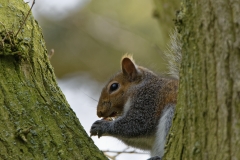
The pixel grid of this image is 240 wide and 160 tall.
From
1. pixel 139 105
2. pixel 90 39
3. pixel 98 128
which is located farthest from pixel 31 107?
pixel 90 39

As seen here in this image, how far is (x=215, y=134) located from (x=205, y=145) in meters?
0.07

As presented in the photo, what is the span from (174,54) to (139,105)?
47 centimetres

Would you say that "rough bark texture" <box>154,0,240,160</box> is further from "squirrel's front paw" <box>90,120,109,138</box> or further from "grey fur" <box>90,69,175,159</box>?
"squirrel's front paw" <box>90,120,109,138</box>

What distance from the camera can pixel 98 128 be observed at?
11.4ft

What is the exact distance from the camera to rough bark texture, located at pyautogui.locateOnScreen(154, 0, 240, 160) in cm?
173

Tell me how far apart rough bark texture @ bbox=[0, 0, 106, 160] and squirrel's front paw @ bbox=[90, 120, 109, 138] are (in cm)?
79

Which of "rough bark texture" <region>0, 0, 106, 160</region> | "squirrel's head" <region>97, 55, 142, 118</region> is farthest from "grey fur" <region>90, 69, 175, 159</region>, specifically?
"rough bark texture" <region>0, 0, 106, 160</region>

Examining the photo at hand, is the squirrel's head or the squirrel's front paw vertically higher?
the squirrel's head

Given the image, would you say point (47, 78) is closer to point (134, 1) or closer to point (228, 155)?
point (228, 155)

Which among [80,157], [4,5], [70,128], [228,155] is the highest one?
[4,5]

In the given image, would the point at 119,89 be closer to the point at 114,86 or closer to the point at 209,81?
the point at 114,86

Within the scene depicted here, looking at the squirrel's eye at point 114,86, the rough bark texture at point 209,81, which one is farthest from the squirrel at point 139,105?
the rough bark texture at point 209,81

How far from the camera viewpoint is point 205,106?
1.82 metres

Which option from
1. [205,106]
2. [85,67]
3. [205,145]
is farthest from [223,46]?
[85,67]
